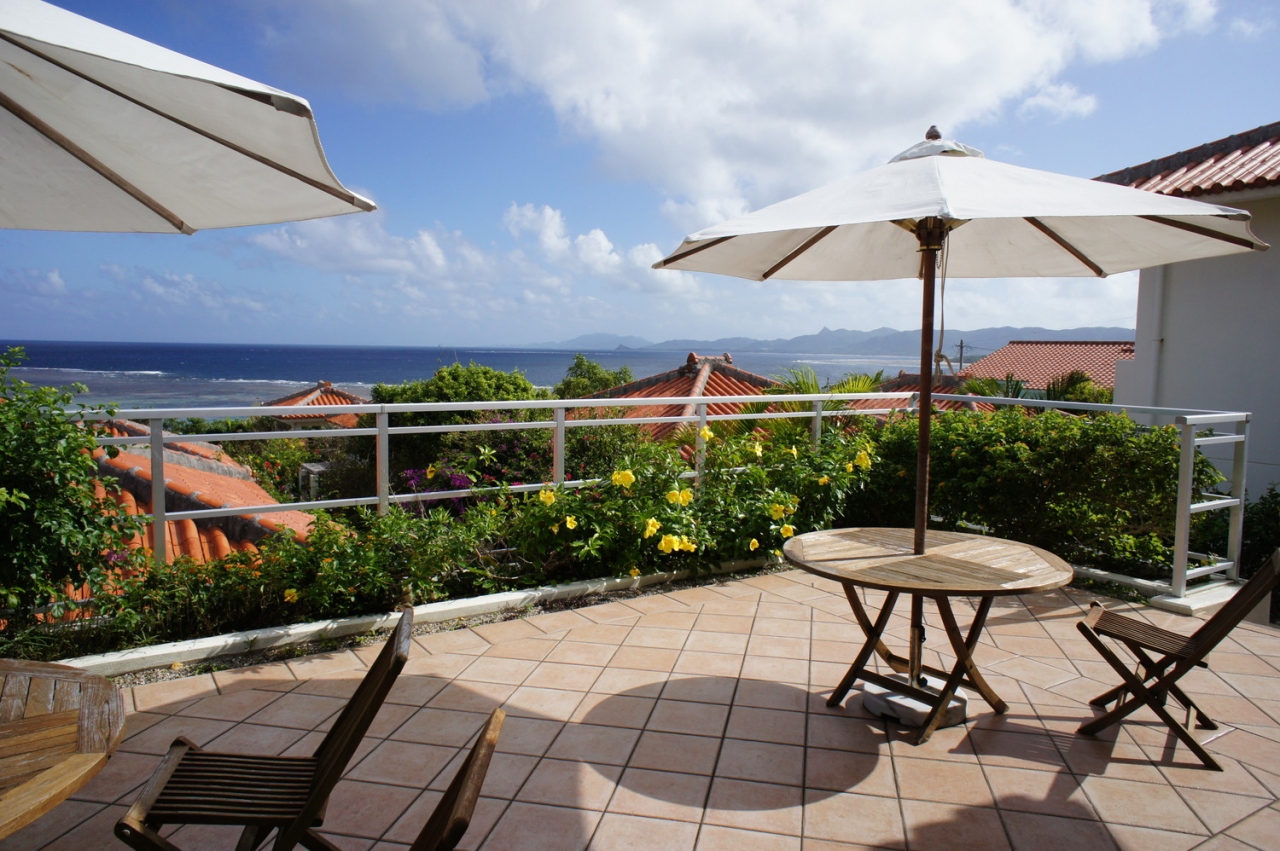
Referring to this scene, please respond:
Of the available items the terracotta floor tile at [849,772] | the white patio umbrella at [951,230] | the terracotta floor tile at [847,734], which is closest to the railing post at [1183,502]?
the white patio umbrella at [951,230]

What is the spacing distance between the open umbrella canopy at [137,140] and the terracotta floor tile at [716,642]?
99.4 inches

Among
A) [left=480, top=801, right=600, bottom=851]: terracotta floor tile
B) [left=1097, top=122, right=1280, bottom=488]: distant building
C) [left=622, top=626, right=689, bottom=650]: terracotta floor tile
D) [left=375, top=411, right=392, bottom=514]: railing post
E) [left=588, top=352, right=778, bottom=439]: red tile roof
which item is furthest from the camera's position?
[left=588, top=352, right=778, bottom=439]: red tile roof

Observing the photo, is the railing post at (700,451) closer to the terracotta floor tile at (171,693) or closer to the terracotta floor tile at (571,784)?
the terracotta floor tile at (571,784)

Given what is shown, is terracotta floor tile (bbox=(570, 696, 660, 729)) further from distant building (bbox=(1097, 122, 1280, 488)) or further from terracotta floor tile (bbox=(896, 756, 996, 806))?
distant building (bbox=(1097, 122, 1280, 488))

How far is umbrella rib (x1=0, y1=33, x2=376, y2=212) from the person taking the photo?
6.25 ft

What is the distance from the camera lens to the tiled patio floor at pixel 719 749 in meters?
2.26

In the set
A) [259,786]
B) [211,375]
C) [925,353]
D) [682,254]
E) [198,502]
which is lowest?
[211,375]

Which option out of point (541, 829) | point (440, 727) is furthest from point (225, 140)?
point (541, 829)

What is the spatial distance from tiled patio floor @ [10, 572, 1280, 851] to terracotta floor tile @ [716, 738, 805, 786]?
12 mm

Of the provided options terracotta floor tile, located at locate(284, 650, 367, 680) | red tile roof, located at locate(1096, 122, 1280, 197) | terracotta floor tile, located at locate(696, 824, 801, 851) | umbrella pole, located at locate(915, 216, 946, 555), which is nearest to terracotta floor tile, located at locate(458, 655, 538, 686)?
terracotta floor tile, located at locate(284, 650, 367, 680)

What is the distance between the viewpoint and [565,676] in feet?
11.0

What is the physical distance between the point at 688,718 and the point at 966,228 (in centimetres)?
265

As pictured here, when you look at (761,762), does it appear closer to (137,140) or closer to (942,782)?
(942,782)

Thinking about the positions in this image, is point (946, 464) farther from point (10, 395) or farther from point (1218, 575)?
point (10, 395)
